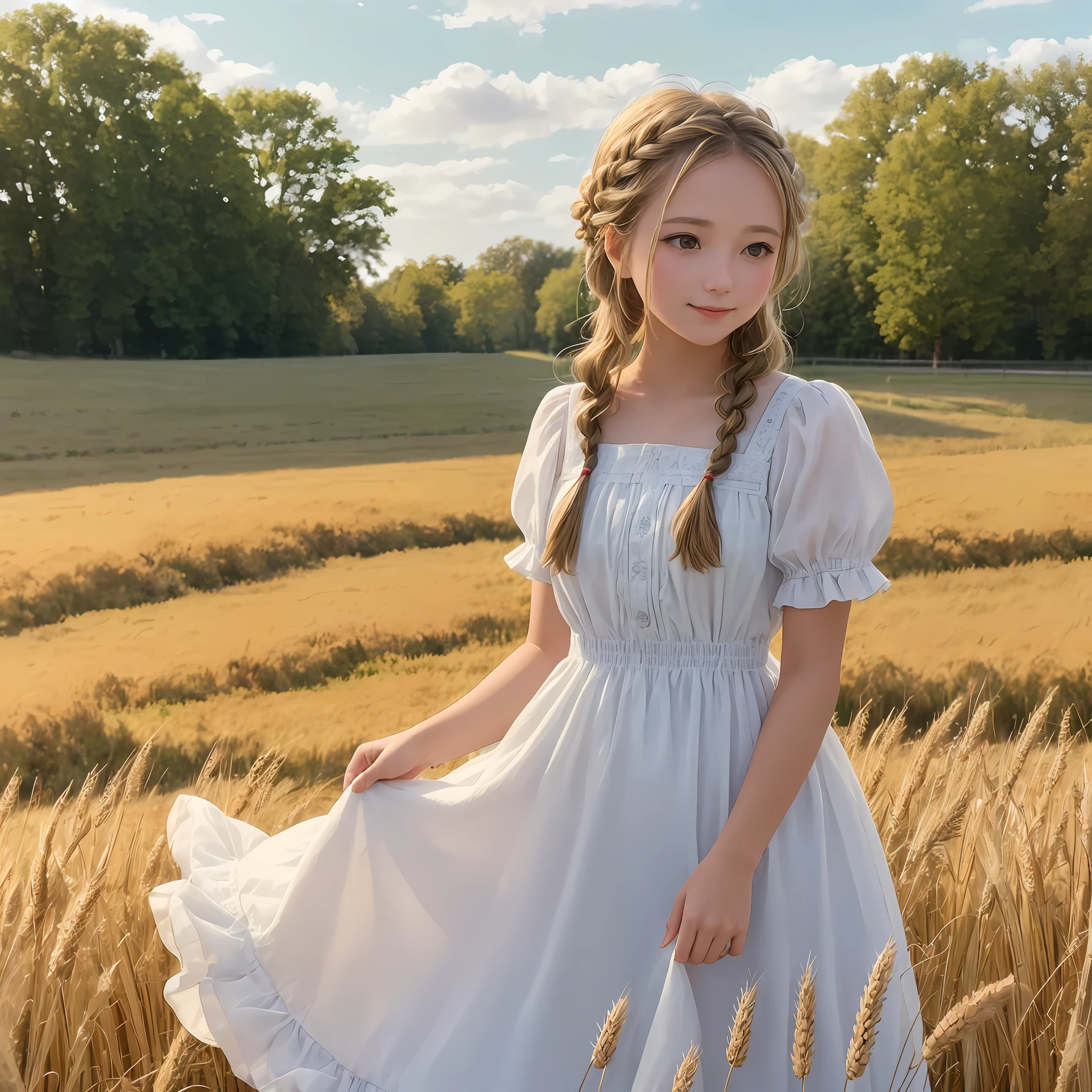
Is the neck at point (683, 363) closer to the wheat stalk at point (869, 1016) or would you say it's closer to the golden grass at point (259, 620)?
the wheat stalk at point (869, 1016)

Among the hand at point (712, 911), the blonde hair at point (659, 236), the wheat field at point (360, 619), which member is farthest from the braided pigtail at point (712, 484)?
the wheat field at point (360, 619)

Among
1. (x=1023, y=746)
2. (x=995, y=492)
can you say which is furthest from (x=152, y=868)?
(x=995, y=492)

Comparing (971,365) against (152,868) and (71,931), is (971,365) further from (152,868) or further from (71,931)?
(71,931)

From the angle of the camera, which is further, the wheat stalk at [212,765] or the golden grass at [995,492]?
the golden grass at [995,492]

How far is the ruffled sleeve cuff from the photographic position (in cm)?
91

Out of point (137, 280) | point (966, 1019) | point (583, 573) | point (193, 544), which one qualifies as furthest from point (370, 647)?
point (966, 1019)

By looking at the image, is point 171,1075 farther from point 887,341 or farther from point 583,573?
point 887,341

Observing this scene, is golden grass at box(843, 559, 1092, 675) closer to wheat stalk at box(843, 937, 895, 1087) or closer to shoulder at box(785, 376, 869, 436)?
shoulder at box(785, 376, 869, 436)

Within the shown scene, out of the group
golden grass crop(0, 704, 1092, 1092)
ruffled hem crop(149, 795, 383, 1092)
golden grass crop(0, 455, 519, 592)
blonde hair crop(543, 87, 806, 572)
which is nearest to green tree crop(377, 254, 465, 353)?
golden grass crop(0, 455, 519, 592)

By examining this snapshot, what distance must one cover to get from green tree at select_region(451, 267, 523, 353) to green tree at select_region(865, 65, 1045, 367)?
1.07m

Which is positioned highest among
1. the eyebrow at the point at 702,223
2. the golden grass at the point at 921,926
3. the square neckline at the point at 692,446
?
the eyebrow at the point at 702,223

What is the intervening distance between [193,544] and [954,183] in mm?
2310

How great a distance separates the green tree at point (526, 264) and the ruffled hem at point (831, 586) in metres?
1.89

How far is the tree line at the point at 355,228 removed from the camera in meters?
2.15
